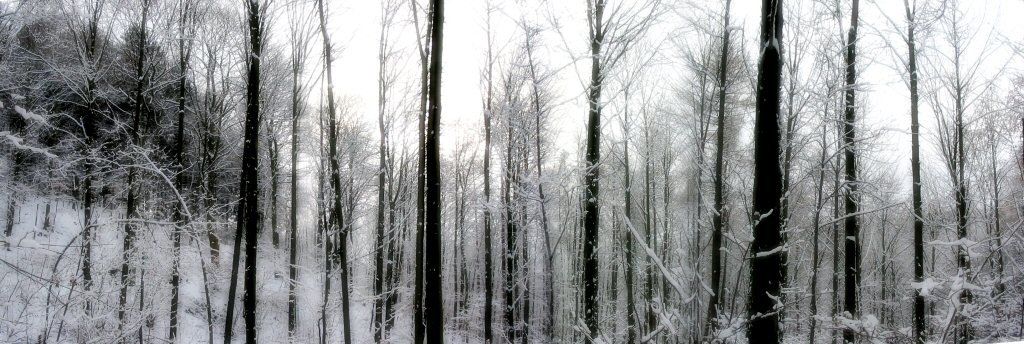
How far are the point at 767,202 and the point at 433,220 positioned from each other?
3359 mm

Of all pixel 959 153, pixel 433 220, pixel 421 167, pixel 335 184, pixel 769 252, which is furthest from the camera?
pixel 335 184

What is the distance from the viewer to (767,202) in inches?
147

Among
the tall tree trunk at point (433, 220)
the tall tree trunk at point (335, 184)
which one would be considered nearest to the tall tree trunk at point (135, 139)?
the tall tree trunk at point (335, 184)

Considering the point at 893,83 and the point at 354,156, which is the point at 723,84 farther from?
the point at 354,156

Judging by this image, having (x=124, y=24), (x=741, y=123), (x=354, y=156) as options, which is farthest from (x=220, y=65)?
(x=741, y=123)

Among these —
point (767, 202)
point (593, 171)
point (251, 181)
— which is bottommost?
point (767, 202)

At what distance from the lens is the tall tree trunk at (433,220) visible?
538 cm

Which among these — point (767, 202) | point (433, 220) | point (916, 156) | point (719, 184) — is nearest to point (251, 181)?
point (433, 220)

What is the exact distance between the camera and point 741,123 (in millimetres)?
10047

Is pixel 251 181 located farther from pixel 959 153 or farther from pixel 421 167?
pixel 959 153

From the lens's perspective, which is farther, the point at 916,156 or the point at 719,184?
the point at 916,156

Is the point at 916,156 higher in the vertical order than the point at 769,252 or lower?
higher

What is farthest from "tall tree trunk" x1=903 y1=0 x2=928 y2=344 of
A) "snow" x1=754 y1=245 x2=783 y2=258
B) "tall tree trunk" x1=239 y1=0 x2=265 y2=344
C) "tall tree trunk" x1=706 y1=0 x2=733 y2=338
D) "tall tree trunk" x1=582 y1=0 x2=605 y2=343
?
"tall tree trunk" x1=239 y1=0 x2=265 y2=344

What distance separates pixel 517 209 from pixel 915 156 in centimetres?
822
